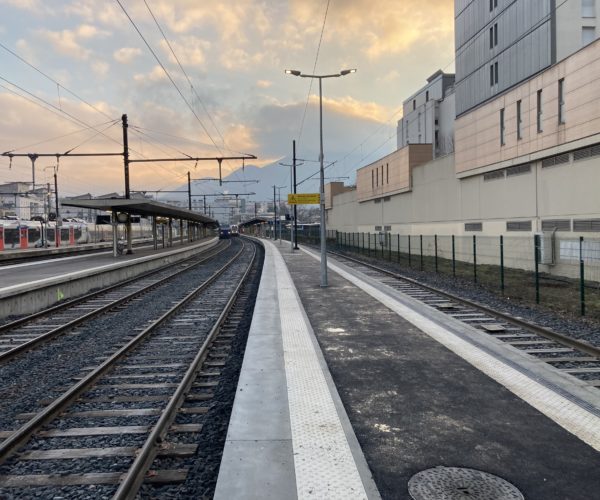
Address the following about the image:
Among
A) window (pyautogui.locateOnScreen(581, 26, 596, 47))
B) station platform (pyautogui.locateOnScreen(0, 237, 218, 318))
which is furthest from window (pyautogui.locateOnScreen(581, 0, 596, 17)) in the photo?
station platform (pyautogui.locateOnScreen(0, 237, 218, 318))

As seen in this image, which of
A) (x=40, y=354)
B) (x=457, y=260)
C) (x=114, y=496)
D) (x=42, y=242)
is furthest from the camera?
(x=42, y=242)

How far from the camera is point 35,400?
21.5ft

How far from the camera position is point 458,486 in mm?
4172

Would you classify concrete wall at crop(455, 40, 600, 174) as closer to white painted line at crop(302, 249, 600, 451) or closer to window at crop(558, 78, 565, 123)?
window at crop(558, 78, 565, 123)

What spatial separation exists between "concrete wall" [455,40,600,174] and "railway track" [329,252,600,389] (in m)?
10.1

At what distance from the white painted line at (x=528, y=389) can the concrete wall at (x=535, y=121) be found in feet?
44.4

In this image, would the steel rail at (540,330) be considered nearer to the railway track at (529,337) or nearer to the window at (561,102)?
the railway track at (529,337)

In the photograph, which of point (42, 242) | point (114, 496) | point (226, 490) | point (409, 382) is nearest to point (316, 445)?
point (226, 490)

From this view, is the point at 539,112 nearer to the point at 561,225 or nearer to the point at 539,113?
the point at 539,113

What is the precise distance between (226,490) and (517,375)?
4990 millimetres

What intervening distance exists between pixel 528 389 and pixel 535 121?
19.8 m

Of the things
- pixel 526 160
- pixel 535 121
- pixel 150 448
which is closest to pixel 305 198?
pixel 526 160

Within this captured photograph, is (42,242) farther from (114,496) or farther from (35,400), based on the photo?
(114,496)

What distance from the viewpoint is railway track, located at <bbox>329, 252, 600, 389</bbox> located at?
782 cm
